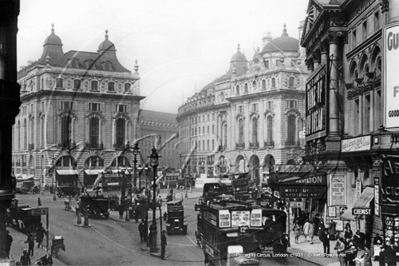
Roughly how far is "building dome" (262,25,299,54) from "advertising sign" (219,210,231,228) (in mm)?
7868

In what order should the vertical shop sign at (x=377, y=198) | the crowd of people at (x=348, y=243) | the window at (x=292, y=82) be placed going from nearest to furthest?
the crowd of people at (x=348, y=243)
the vertical shop sign at (x=377, y=198)
the window at (x=292, y=82)

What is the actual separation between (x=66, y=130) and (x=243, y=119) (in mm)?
7858

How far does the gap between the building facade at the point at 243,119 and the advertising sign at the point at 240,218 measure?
382cm

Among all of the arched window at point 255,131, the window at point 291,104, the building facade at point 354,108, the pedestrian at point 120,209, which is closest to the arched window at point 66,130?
the pedestrian at point 120,209

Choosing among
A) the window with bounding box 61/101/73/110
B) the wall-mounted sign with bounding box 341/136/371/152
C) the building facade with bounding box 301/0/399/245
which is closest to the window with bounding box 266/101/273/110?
the building facade with bounding box 301/0/399/245

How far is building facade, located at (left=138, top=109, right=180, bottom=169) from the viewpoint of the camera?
24109mm

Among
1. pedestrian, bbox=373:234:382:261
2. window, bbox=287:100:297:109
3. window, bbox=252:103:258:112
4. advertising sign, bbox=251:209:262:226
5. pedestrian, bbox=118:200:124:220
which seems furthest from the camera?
pedestrian, bbox=118:200:124:220

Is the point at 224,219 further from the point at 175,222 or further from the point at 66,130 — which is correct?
the point at 66,130

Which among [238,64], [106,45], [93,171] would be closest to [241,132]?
[238,64]

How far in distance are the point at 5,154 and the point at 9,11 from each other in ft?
17.7

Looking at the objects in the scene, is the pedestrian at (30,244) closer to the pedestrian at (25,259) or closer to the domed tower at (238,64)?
the pedestrian at (25,259)

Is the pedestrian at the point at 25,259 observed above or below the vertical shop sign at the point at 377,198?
below

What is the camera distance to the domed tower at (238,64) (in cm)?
2527

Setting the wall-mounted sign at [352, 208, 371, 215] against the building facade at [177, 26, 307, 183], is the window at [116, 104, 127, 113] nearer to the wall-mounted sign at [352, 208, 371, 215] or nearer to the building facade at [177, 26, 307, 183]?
the building facade at [177, 26, 307, 183]
